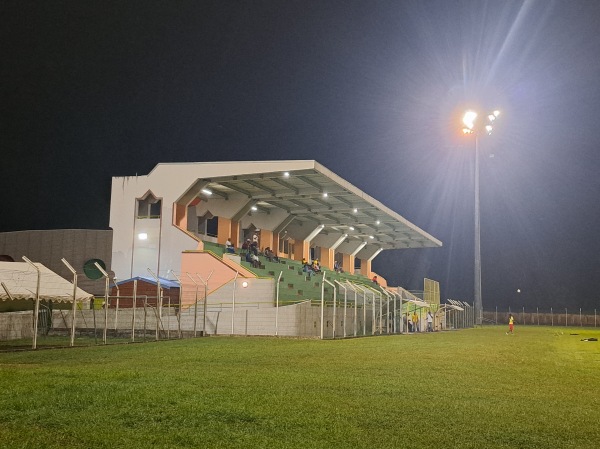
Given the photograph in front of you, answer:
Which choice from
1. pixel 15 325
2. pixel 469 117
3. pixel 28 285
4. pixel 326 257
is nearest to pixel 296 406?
pixel 28 285

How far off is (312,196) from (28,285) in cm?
2239

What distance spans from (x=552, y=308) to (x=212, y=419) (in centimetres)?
7439

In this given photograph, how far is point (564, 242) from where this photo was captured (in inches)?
3314

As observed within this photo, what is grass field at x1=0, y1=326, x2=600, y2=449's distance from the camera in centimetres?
605

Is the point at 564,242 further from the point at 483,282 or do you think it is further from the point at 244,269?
the point at 244,269

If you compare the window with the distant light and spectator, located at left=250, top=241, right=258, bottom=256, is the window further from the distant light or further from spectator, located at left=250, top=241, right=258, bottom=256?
the distant light

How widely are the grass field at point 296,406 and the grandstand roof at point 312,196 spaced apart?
65.9 ft

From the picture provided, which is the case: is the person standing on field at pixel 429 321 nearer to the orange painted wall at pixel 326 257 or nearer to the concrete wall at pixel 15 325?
the orange painted wall at pixel 326 257

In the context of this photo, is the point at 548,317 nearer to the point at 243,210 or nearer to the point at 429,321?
the point at 429,321

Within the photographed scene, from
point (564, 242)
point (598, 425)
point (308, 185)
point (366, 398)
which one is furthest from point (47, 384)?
point (564, 242)

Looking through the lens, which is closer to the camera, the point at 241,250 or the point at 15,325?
the point at 15,325

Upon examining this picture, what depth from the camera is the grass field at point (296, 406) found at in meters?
6.05

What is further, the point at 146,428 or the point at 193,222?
the point at 193,222

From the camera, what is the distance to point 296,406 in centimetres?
777
